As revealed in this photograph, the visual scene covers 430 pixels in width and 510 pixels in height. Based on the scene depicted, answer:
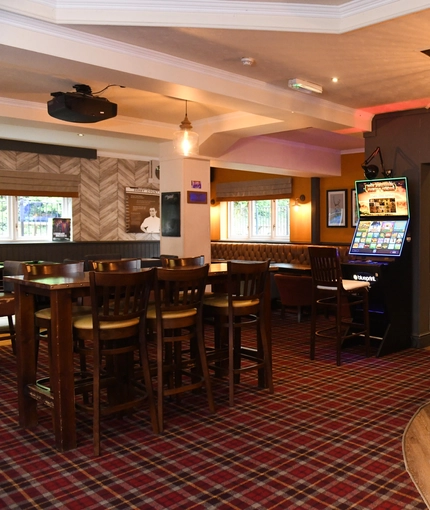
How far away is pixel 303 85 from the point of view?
521 centimetres

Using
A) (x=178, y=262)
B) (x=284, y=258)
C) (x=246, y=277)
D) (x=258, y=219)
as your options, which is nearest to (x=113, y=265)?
(x=178, y=262)

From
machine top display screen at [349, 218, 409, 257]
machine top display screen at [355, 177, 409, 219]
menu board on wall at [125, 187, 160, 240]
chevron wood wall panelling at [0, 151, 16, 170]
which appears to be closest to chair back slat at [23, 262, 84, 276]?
machine top display screen at [349, 218, 409, 257]

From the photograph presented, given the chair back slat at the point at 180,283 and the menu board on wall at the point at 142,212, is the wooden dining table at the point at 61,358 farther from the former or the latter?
the menu board on wall at the point at 142,212

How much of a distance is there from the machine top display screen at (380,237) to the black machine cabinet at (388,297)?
154mm

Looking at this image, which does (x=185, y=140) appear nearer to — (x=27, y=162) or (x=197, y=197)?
(x=197, y=197)

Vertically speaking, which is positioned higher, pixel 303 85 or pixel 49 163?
pixel 303 85

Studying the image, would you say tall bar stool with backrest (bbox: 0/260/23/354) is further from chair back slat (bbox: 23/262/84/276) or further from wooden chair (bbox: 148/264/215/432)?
wooden chair (bbox: 148/264/215/432)

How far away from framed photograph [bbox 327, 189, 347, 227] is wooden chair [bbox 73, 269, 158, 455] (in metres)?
7.40

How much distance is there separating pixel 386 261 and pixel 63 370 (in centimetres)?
396

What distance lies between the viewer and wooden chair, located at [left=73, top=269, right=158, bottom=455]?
3436mm

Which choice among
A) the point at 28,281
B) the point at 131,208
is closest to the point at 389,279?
the point at 28,281

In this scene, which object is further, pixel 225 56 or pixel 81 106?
pixel 81 106

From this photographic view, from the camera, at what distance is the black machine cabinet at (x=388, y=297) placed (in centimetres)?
605

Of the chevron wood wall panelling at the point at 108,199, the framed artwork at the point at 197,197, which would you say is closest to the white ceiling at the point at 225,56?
the framed artwork at the point at 197,197
